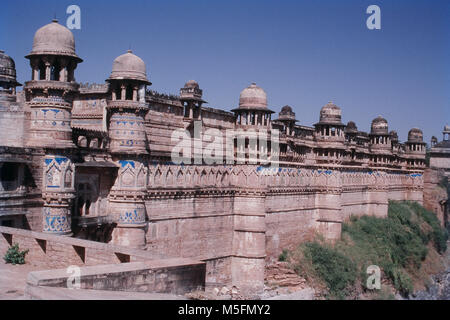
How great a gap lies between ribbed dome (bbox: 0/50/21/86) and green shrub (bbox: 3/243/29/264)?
12.3m

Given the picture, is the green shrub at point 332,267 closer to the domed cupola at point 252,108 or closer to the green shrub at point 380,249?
the green shrub at point 380,249

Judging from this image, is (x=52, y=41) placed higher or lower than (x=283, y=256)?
higher

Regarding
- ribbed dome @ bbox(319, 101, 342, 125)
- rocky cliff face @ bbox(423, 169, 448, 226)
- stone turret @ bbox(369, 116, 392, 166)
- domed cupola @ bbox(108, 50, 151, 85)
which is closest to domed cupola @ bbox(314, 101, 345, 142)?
ribbed dome @ bbox(319, 101, 342, 125)

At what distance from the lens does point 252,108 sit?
848 inches

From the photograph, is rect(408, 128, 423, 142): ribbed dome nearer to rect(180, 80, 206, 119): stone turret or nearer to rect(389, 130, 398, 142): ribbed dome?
rect(389, 130, 398, 142): ribbed dome

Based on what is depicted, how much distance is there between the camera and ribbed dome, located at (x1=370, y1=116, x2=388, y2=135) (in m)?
37.2

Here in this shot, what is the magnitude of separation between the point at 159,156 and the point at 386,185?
72.6ft

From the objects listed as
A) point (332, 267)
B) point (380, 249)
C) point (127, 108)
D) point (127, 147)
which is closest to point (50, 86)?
point (127, 108)

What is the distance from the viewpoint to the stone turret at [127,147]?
52.9 feet

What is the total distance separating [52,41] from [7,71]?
9855 mm

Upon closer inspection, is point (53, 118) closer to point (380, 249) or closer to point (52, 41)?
point (52, 41)

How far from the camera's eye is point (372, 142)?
124 feet

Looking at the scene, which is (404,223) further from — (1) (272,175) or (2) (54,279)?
(2) (54,279)

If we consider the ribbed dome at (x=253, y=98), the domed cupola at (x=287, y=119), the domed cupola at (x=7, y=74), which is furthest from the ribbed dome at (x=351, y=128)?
the domed cupola at (x=7, y=74)
